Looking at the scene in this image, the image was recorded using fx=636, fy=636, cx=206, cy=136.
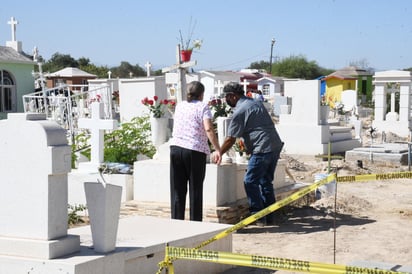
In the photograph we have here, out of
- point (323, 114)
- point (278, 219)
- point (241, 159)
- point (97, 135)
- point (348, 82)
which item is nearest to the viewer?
point (278, 219)

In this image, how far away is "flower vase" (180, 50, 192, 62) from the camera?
9320mm

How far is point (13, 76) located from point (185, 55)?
20.9 m

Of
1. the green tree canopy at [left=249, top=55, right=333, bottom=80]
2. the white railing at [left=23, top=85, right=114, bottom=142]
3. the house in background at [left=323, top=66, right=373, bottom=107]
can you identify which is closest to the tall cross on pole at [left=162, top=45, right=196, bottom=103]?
the white railing at [left=23, top=85, right=114, bottom=142]

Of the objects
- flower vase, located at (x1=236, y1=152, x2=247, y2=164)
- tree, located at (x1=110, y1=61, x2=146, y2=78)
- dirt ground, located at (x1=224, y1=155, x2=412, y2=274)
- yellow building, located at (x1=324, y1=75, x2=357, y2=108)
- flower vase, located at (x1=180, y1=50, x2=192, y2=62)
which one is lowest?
dirt ground, located at (x1=224, y1=155, x2=412, y2=274)

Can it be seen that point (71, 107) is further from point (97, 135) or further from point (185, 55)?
point (97, 135)

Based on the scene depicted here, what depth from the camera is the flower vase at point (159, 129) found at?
29.7ft

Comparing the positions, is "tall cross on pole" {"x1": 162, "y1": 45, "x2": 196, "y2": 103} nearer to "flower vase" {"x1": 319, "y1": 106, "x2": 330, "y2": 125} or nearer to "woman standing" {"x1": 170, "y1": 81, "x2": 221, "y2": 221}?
"woman standing" {"x1": 170, "y1": 81, "x2": 221, "y2": 221}

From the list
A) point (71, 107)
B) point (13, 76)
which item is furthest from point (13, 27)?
point (71, 107)

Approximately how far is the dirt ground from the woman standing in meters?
0.68

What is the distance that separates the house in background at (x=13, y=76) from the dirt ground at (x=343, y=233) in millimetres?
21052

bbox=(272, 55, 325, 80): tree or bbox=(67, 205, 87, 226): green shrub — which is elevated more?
bbox=(272, 55, 325, 80): tree

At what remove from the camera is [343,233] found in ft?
22.6

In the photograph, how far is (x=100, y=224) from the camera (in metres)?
4.14

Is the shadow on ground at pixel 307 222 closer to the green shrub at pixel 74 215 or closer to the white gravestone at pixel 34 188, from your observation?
the green shrub at pixel 74 215
